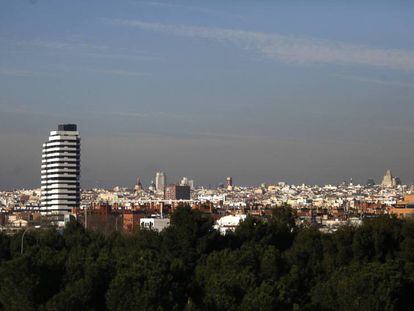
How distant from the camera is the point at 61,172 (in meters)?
152

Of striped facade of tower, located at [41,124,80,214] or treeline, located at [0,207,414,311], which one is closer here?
treeline, located at [0,207,414,311]

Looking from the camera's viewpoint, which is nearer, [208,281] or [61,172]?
[208,281]

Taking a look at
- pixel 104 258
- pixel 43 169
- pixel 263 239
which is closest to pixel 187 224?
pixel 263 239

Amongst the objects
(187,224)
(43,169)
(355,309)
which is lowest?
(355,309)

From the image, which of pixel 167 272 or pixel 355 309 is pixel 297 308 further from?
pixel 167 272

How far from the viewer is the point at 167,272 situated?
3453cm

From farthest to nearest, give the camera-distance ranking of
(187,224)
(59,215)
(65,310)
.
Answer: (59,215)
(187,224)
(65,310)

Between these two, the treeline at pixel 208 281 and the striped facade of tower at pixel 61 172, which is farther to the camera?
the striped facade of tower at pixel 61 172

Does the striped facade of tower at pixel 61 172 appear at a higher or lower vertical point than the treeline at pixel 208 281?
higher

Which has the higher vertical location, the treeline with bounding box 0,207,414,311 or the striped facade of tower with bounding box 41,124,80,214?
the striped facade of tower with bounding box 41,124,80,214

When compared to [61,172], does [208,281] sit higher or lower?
lower

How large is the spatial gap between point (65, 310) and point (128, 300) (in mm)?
1708

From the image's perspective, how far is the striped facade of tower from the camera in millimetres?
150625

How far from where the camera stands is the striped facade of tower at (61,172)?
151 meters
